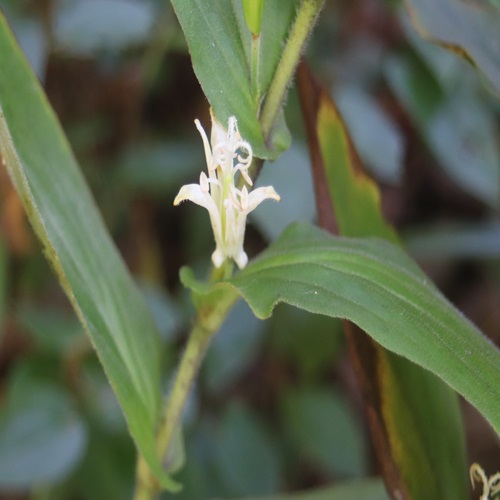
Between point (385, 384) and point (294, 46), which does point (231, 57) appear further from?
point (385, 384)

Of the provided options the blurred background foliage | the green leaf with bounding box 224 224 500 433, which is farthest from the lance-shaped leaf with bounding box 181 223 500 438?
the blurred background foliage

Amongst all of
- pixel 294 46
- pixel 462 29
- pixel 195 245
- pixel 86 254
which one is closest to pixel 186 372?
pixel 86 254

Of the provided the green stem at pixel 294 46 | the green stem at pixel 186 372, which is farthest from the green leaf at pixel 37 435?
the green stem at pixel 294 46

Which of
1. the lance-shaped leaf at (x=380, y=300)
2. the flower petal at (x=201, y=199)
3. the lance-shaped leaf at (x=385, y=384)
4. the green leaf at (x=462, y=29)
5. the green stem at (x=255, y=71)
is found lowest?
the lance-shaped leaf at (x=385, y=384)

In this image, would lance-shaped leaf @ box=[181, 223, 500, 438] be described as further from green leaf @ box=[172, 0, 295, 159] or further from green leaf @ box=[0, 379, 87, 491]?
green leaf @ box=[0, 379, 87, 491]

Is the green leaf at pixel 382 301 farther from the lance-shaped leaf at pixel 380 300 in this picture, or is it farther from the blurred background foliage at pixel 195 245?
the blurred background foliage at pixel 195 245

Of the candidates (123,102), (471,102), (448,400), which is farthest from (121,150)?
(448,400)
